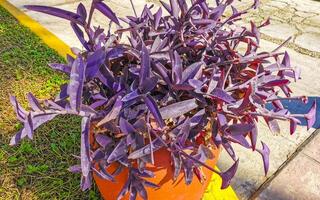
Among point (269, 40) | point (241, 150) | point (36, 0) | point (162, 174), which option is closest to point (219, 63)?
point (162, 174)

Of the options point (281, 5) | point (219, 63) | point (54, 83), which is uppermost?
point (219, 63)

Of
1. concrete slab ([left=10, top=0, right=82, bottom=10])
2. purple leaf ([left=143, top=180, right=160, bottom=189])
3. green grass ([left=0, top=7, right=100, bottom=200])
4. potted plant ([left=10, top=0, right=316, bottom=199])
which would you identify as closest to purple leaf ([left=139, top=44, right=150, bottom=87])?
potted plant ([left=10, top=0, right=316, bottom=199])

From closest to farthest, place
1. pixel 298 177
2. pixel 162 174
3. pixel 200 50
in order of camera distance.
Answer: pixel 162 174, pixel 200 50, pixel 298 177

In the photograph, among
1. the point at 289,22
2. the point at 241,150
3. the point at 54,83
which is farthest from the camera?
the point at 289,22

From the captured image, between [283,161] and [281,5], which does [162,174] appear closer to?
[283,161]

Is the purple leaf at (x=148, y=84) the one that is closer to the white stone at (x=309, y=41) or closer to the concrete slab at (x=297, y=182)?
the concrete slab at (x=297, y=182)

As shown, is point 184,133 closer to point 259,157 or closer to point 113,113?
point 113,113
